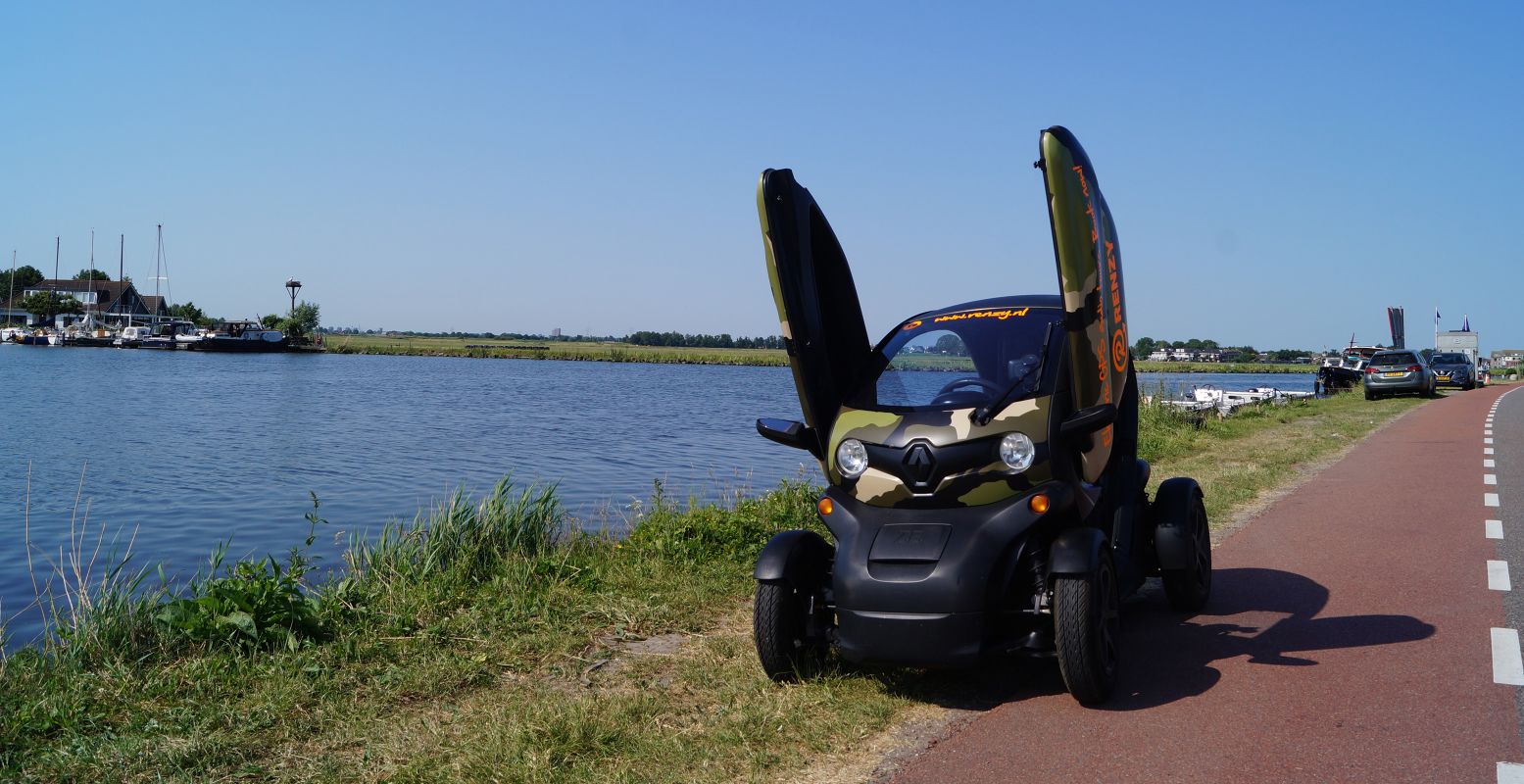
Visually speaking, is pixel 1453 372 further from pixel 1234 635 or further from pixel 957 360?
pixel 957 360

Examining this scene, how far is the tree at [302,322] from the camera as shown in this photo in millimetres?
108750

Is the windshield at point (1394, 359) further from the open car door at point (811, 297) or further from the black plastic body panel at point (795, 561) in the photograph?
the black plastic body panel at point (795, 561)

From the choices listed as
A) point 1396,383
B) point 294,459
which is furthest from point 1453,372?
point 294,459

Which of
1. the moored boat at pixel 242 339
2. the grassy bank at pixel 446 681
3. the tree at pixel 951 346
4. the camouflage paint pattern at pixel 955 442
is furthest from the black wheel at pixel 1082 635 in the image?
the moored boat at pixel 242 339

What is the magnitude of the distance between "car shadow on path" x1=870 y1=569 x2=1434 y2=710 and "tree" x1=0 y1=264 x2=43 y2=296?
497 feet

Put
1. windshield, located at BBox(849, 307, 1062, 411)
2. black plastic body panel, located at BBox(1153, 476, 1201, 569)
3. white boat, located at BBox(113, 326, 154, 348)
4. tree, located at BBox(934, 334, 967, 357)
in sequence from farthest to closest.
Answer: white boat, located at BBox(113, 326, 154, 348) < black plastic body panel, located at BBox(1153, 476, 1201, 569) < tree, located at BBox(934, 334, 967, 357) < windshield, located at BBox(849, 307, 1062, 411)

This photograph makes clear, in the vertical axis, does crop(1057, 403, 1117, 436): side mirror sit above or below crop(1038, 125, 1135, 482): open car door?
below

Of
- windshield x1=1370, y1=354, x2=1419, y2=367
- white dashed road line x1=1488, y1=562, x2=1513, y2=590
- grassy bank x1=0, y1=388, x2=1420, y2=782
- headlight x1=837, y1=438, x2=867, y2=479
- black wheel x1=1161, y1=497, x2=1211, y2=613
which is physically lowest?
grassy bank x1=0, y1=388, x2=1420, y2=782

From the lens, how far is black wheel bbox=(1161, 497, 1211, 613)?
264 inches

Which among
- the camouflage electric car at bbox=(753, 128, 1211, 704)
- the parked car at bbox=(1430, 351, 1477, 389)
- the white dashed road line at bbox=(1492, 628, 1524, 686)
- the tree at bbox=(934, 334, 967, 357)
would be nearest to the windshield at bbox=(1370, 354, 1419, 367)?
the parked car at bbox=(1430, 351, 1477, 389)

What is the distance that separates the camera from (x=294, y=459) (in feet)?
69.3

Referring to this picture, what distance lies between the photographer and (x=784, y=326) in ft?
18.7

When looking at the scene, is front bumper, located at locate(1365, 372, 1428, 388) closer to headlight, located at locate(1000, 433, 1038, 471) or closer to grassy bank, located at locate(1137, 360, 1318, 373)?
headlight, located at locate(1000, 433, 1038, 471)

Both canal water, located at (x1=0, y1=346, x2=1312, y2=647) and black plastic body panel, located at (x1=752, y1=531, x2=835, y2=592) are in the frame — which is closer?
black plastic body panel, located at (x1=752, y1=531, x2=835, y2=592)
